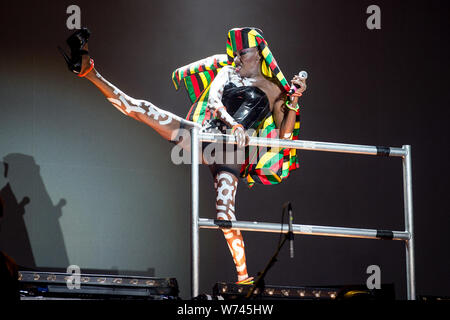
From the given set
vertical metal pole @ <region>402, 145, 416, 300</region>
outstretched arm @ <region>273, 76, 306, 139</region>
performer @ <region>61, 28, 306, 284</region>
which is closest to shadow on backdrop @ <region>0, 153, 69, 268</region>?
performer @ <region>61, 28, 306, 284</region>

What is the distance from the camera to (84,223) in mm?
4066

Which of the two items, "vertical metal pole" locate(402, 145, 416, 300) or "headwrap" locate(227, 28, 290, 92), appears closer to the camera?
"vertical metal pole" locate(402, 145, 416, 300)

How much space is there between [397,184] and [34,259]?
2.43 meters

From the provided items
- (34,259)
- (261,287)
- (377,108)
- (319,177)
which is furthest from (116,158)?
(261,287)

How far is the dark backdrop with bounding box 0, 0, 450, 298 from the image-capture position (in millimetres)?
4051

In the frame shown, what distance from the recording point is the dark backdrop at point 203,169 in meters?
4.05

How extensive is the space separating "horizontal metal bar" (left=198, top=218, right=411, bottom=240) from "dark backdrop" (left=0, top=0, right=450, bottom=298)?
1.52 meters

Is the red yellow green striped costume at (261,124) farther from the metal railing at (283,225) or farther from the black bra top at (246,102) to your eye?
the metal railing at (283,225)

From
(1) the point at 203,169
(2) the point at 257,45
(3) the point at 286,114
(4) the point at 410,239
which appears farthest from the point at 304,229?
(1) the point at 203,169

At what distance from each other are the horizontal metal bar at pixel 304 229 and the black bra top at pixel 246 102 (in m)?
1.05

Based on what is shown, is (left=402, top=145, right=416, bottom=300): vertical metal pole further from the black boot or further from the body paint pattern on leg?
the black boot

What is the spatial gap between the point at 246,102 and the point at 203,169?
2.74 ft

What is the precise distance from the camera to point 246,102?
3713 millimetres

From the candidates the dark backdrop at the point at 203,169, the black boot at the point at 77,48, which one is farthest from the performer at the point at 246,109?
the dark backdrop at the point at 203,169
